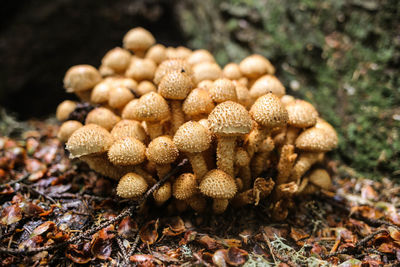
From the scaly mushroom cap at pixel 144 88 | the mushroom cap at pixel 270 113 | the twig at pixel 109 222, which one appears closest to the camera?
the twig at pixel 109 222

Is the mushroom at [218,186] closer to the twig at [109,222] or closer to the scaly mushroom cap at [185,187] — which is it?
the scaly mushroom cap at [185,187]

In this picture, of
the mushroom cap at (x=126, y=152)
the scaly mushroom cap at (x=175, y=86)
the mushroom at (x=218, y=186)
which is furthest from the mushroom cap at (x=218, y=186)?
the scaly mushroom cap at (x=175, y=86)

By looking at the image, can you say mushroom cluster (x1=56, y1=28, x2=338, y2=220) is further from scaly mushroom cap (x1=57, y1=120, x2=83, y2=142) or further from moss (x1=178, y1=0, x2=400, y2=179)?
moss (x1=178, y1=0, x2=400, y2=179)

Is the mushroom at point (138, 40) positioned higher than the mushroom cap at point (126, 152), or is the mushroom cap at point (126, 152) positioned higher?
the mushroom at point (138, 40)

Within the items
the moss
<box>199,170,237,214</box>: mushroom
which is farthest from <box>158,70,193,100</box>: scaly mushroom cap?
the moss

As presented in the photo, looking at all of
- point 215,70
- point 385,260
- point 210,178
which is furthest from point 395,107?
point 210,178

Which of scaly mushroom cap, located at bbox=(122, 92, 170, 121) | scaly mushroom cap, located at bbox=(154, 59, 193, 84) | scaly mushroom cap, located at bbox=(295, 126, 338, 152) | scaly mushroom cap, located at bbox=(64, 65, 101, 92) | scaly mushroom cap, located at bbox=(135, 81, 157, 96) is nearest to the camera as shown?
scaly mushroom cap, located at bbox=(122, 92, 170, 121)

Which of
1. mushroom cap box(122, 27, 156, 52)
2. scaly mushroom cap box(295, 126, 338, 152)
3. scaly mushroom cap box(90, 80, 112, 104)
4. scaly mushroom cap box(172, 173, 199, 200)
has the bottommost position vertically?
scaly mushroom cap box(172, 173, 199, 200)

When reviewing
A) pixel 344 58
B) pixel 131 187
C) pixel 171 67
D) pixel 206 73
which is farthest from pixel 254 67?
pixel 131 187
